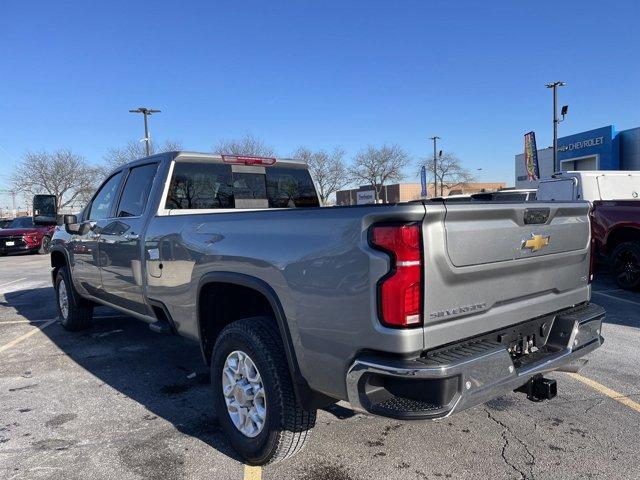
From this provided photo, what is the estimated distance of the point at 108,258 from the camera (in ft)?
16.0

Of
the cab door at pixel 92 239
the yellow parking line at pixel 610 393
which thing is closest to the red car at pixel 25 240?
the cab door at pixel 92 239

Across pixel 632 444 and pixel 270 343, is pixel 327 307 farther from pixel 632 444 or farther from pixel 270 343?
pixel 632 444

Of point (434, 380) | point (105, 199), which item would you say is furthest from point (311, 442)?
point (105, 199)

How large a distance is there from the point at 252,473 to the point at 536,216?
2.24 metres

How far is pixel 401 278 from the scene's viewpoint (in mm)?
2275

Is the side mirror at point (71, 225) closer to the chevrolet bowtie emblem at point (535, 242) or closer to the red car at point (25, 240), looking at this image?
the chevrolet bowtie emblem at point (535, 242)

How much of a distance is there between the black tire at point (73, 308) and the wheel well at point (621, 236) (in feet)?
27.6

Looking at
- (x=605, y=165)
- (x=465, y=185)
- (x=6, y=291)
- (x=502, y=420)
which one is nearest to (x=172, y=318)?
(x=502, y=420)

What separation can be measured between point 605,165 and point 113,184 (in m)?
34.3

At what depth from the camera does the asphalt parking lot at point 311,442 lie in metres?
3.03

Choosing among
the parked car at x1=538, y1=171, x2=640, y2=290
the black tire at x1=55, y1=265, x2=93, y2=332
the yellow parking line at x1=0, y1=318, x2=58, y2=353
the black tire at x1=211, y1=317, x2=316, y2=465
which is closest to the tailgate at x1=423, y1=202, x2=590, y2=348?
the black tire at x1=211, y1=317, x2=316, y2=465

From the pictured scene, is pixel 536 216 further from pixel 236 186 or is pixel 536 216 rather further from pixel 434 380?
pixel 236 186

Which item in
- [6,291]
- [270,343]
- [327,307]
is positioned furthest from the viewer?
[6,291]

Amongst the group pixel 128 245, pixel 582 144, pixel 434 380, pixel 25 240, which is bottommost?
pixel 434 380
